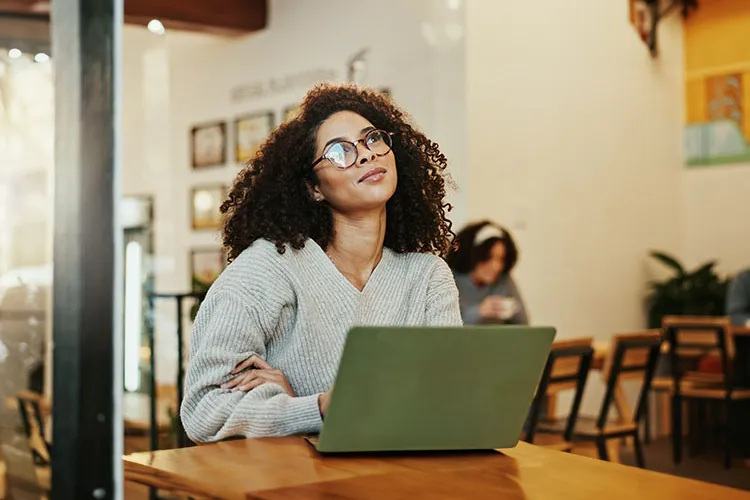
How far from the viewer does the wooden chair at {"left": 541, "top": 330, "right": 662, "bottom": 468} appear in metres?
4.74

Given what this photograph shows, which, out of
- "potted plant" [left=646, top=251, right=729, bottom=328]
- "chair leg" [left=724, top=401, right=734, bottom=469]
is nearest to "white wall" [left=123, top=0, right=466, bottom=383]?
"chair leg" [left=724, top=401, right=734, bottom=469]

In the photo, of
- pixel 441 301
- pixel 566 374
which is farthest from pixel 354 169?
pixel 566 374

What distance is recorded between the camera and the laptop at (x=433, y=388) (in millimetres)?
1309

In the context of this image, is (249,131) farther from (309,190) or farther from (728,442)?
(309,190)

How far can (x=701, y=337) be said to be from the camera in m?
6.21

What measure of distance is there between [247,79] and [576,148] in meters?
2.65

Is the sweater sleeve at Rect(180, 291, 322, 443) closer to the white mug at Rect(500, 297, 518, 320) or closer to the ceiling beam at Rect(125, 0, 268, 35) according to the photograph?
the white mug at Rect(500, 297, 518, 320)

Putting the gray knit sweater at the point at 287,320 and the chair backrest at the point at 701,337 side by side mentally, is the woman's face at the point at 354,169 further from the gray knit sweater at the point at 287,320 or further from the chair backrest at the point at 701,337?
the chair backrest at the point at 701,337

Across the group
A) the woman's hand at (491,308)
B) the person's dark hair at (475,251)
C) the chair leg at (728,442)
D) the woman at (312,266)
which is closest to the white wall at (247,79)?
the person's dark hair at (475,251)

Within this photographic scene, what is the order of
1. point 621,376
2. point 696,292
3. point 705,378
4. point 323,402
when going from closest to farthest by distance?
point 323,402
point 621,376
point 705,378
point 696,292

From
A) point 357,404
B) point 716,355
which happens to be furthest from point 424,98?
point 357,404

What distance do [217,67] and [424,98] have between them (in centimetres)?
→ 243

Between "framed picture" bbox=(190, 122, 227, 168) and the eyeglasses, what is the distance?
624 centimetres

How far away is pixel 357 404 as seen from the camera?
4.45 ft
